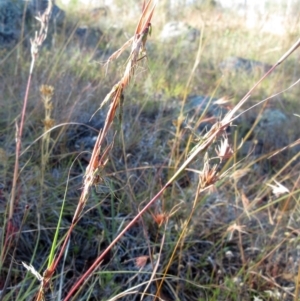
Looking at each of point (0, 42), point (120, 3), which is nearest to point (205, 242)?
point (0, 42)

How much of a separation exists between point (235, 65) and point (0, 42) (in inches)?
73.2

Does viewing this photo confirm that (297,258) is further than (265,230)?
No

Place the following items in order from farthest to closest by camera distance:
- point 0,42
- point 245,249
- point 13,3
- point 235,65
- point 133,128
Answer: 1. point 235,65
2. point 13,3
3. point 0,42
4. point 133,128
5. point 245,249

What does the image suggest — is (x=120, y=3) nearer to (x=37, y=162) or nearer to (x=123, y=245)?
(x=37, y=162)

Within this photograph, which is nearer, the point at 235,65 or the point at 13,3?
the point at 13,3

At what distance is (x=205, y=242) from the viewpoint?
66.2 inches

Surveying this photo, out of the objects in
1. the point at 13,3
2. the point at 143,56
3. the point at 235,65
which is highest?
the point at 143,56

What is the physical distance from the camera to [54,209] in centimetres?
160

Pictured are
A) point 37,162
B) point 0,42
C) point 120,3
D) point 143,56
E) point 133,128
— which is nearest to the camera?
point 143,56

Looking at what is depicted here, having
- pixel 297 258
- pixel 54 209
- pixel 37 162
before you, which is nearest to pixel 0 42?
pixel 37 162

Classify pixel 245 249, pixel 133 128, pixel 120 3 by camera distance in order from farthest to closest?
pixel 120 3 < pixel 133 128 < pixel 245 249

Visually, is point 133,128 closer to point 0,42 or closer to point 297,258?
point 297,258

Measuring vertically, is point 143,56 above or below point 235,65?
above

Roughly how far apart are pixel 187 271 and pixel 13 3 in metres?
2.76
